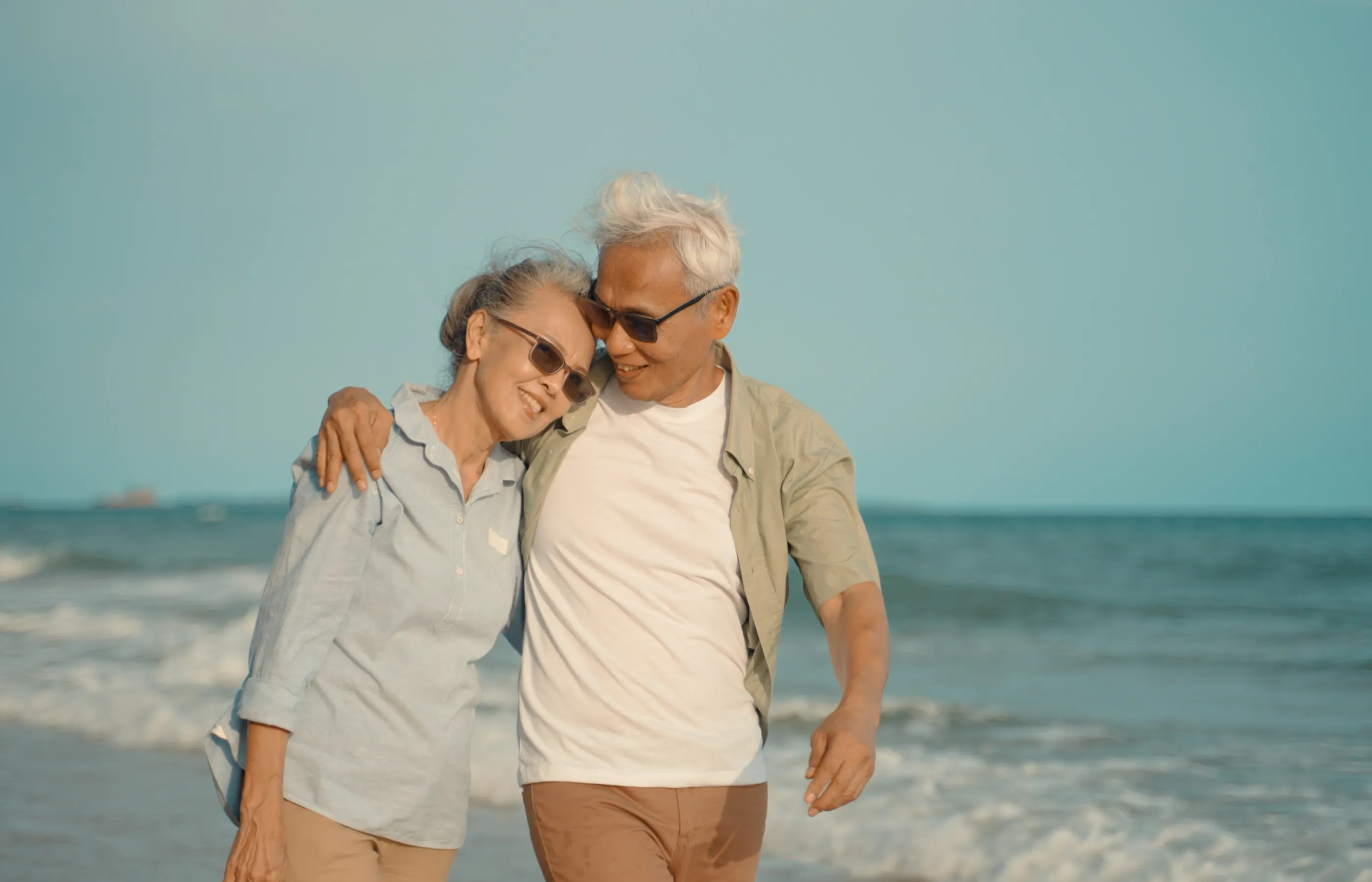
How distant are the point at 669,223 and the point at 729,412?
47 centimetres

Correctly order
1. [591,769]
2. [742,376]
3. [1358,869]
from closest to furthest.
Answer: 1. [591,769]
2. [742,376]
3. [1358,869]

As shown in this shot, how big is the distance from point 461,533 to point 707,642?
608 mm

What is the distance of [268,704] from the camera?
2295 millimetres

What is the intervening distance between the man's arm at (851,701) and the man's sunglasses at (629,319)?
704mm

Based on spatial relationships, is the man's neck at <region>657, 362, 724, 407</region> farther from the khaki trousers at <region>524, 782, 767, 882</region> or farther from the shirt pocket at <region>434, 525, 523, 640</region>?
the khaki trousers at <region>524, 782, 767, 882</region>

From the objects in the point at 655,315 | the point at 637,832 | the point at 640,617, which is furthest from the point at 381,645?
the point at 655,315

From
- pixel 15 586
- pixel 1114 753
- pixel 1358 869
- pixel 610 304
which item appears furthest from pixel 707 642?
pixel 15 586

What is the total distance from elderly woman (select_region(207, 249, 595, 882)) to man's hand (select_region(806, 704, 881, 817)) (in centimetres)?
80

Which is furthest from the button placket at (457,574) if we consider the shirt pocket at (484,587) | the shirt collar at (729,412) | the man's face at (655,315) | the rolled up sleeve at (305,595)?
the man's face at (655,315)

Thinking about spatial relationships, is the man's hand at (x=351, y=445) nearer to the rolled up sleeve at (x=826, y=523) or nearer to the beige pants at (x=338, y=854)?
the beige pants at (x=338, y=854)

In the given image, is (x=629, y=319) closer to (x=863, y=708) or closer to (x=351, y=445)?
(x=351, y=445)

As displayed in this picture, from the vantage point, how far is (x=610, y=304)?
2.76 metres

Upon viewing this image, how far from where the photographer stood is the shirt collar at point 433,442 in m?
2.57

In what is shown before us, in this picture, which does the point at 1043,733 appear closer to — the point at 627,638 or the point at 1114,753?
the point at 1114,753
